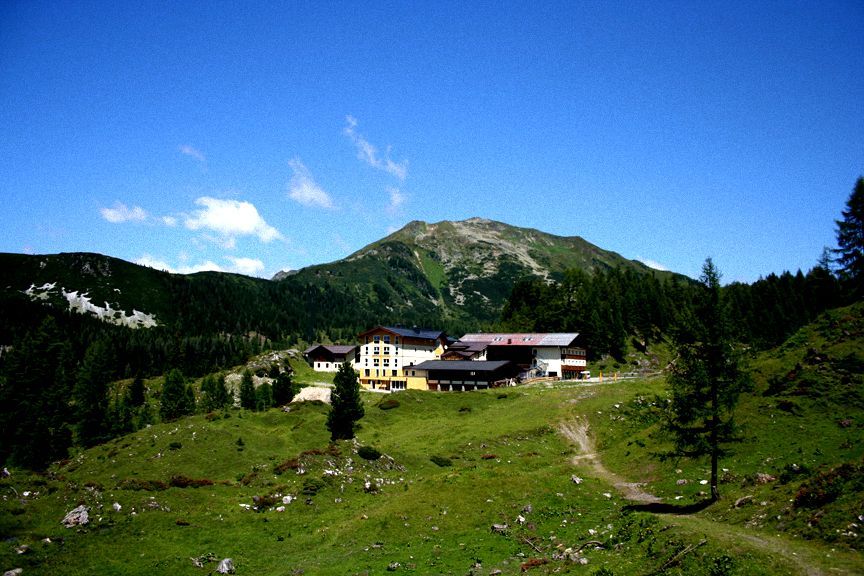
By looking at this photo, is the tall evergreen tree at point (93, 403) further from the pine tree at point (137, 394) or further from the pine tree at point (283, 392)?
the pine tree at point (283, 392)

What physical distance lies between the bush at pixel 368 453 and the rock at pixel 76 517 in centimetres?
2333

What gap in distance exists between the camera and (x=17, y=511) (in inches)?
1220

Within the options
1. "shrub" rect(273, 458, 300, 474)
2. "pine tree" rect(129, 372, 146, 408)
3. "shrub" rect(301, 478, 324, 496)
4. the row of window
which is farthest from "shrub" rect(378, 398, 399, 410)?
"pine tree" rect(129, 372, 146, 408)

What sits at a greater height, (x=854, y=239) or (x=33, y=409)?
(x=854, y=239)

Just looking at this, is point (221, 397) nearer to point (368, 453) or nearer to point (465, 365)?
point (465, 365)

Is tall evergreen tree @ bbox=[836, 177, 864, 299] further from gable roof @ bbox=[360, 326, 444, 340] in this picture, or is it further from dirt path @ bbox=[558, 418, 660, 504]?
gable roof @ bbox=[360, 326, 444, 340]

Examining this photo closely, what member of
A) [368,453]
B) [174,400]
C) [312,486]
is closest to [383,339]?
[174,400]

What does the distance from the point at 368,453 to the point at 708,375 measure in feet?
103

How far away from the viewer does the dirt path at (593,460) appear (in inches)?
1465

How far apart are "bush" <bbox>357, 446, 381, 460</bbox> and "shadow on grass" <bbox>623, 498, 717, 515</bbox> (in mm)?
24689

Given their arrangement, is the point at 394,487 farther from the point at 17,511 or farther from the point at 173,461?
the point at 173,461

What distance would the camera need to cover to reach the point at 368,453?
49562 mm

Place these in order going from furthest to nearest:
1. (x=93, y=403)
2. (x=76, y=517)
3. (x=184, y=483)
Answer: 1. (x=93, y=403)
2. (x=184, y=483)
3. (x=76, y=517)

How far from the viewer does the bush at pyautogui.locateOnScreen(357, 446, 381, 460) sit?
49.4 metres
